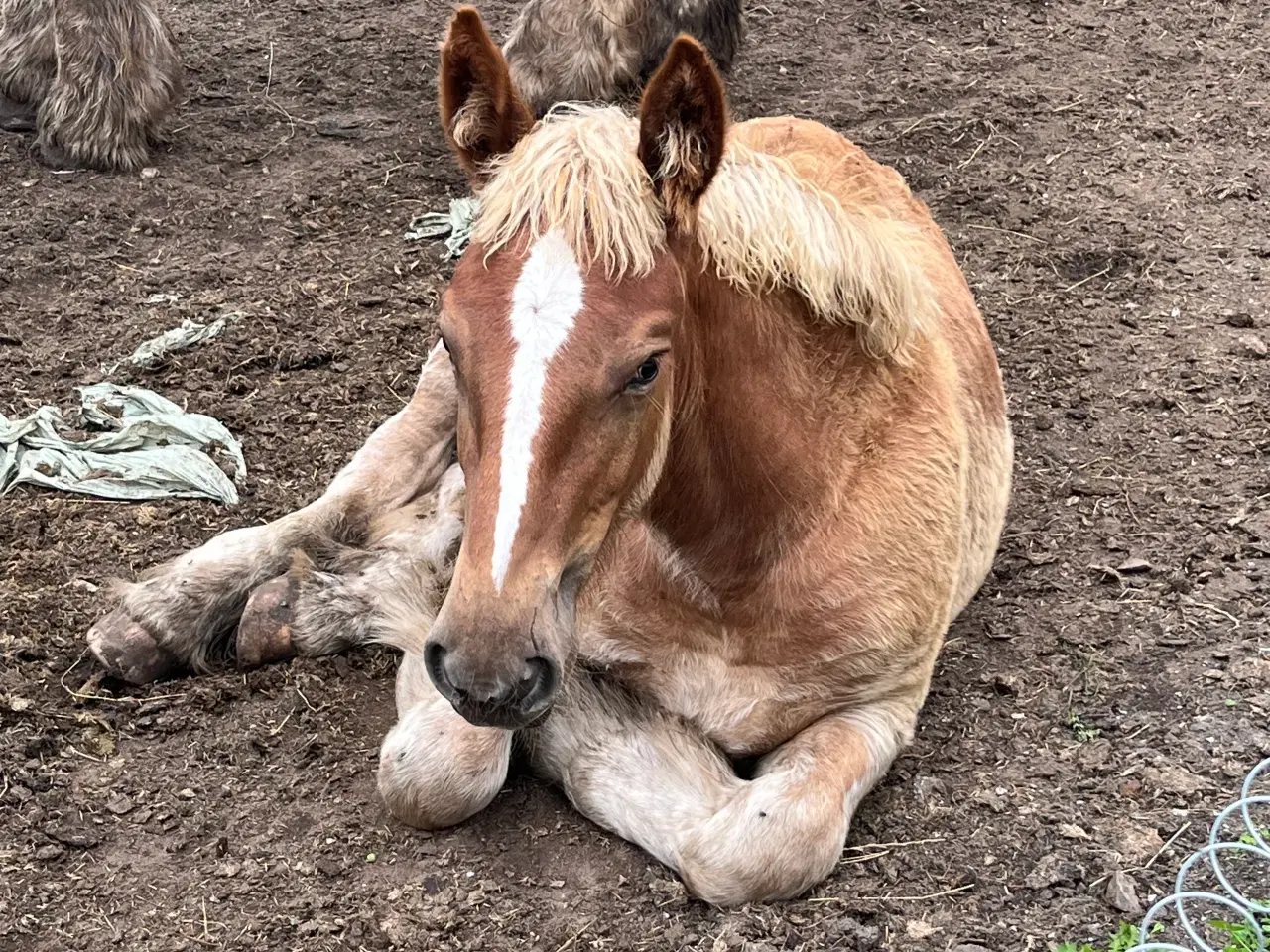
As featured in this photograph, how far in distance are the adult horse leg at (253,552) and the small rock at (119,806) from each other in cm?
49

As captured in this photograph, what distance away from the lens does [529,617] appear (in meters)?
2.46

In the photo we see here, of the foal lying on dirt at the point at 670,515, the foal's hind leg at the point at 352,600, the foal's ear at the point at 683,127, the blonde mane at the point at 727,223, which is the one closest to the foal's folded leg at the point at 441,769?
the foal lying on dirt at the point at 670,515

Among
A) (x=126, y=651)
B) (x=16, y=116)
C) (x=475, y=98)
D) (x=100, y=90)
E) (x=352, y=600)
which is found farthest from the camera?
(x=16, y=116)

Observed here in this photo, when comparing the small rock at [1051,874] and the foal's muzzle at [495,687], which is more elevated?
the foal's muzzle at [495,687]

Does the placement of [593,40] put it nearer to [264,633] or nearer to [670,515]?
[264,633]

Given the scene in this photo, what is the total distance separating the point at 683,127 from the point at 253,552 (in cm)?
211

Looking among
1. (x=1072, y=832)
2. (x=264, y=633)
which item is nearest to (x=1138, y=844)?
(x=1072, y=832)

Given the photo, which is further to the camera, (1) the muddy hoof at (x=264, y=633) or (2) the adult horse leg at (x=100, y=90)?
(2) the adult horse leg at (x=100, y=90)

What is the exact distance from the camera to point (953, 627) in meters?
4.04

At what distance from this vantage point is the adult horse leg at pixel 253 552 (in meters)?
3.79

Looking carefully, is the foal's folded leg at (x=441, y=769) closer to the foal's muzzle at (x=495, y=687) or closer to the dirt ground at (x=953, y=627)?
the dirt ground at (x=953, y=627)

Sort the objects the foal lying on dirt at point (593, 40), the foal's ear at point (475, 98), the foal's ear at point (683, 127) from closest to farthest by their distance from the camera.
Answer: the foal's ear at point (683, 127) < the foal's ear at point (475, 98) < the foal lying on dirt at point (593, 40)

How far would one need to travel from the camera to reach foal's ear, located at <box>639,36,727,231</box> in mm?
2529

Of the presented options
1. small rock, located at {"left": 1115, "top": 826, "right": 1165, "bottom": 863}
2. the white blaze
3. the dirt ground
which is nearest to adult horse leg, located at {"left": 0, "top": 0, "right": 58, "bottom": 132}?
the dirt ground
